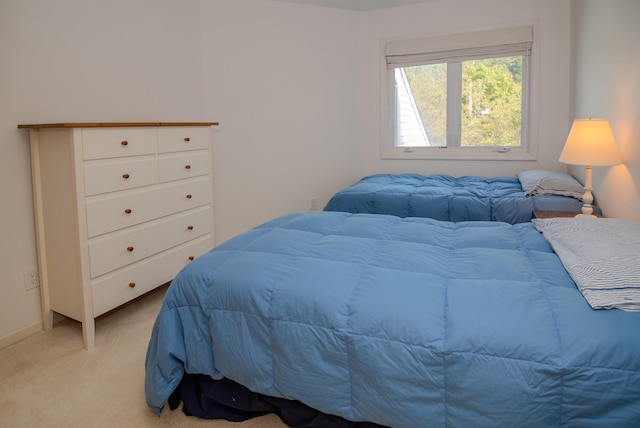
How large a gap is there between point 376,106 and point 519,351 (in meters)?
3.72

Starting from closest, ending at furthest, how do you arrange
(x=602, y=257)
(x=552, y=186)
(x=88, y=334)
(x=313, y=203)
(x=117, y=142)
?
(x=602, y=257) → (x=88, y=334) → (x=117, y=142) → (x=552, y=186) → (x=313, y=203)

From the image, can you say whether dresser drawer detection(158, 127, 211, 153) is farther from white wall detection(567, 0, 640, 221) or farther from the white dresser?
Result: white wall detection(567, 0, 640, 221)

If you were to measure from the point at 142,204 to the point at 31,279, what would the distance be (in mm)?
714

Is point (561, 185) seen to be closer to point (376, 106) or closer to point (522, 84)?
point (522, 84)

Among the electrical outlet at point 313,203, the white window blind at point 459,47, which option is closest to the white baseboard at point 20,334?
the electrical outlet at point 313,203

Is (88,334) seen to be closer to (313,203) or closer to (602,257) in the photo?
(602,257)

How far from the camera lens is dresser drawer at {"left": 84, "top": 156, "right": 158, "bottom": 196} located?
7.46 ft

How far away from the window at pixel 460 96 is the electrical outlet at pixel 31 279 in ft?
10.7

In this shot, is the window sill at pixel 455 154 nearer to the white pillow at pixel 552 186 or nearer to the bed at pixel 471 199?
the bed at pixel 471 199

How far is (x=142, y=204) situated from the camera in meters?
2.61

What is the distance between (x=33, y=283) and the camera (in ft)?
8.11

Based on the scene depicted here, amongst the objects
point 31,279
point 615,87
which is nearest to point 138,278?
point 31,279

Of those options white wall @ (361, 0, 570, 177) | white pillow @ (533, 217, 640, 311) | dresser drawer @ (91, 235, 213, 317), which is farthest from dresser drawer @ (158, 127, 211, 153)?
white pillow @ (533, 217, 640, 311)

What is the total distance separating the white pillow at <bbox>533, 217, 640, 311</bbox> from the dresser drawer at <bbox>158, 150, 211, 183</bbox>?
2151 mm
